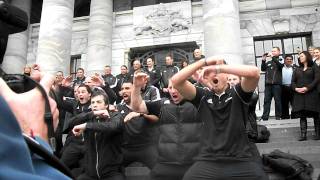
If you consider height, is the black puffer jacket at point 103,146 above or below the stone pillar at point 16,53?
below

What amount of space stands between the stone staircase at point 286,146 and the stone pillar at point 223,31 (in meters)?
3.84

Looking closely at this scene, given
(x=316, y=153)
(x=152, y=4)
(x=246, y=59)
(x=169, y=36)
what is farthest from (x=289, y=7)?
(x=316, y=153)

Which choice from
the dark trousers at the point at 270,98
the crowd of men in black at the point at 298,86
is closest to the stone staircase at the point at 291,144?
the crowd of men in black at the point at 298,86

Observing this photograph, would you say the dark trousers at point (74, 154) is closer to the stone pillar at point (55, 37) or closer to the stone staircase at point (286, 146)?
the stone staircase at point (286, 146)

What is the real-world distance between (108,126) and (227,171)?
199 cm

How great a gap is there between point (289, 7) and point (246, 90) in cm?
1306

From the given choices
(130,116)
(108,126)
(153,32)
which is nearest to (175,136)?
(130,116)

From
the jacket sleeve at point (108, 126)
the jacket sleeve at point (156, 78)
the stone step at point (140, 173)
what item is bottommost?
the stone step at point (140, 173)

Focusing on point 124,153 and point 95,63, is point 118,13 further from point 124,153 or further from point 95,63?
point 124,153

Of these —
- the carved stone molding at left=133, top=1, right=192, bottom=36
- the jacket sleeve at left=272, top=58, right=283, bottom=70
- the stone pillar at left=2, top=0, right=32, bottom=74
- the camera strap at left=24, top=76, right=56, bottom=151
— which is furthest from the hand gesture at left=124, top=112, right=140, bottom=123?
the stone pillar at left=2, top=0, right=32, bottom=74

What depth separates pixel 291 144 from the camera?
727 centimetres

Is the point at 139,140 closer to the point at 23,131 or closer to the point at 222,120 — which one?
the point at 222,120

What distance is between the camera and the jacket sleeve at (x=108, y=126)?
537cm

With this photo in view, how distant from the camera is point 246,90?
4234 mm
